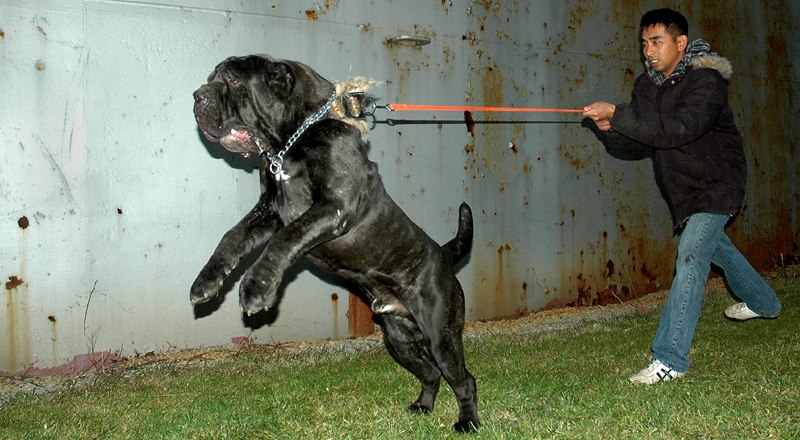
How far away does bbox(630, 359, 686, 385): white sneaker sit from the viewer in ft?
14.7

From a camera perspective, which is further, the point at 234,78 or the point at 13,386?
the point at 13,386

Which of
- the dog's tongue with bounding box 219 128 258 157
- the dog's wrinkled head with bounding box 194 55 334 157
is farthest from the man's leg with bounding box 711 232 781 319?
the dog's tongue with bounding box 219 128 258 157

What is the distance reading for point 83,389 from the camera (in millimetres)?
4887

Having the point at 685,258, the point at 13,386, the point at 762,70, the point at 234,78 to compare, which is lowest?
the point at 13,386

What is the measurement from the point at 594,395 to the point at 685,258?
3.27ft

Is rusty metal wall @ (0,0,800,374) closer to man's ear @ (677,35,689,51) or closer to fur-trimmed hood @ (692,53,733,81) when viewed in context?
man's ear @ (677,35,689,51)

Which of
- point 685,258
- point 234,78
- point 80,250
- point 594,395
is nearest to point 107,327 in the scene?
point 80,250

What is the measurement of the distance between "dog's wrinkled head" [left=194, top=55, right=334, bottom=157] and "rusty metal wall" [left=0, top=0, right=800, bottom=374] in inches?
88.2

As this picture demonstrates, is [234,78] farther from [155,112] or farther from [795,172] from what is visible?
[795,172]

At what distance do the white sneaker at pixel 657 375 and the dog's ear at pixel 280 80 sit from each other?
263 centimetres

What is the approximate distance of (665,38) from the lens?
182 inches

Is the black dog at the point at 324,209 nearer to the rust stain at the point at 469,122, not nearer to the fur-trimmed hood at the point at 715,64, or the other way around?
→ the fur-trimmed hood at the point at 715,64

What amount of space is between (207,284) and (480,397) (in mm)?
1810

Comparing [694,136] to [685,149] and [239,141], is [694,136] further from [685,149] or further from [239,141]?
[239,141]
